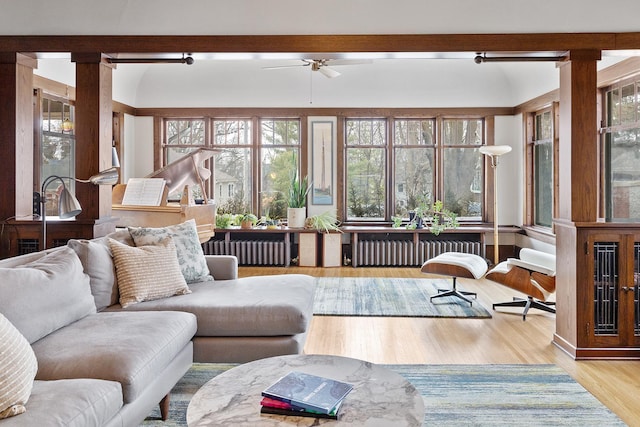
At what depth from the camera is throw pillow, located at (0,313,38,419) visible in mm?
1667

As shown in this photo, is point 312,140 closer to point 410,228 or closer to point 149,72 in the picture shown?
point 410,228

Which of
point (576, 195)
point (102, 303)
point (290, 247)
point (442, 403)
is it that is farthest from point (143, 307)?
point (290, 247)

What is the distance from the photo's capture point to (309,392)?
72.6 inches

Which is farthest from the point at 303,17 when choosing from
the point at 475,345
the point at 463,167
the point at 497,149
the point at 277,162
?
the point at 463,167

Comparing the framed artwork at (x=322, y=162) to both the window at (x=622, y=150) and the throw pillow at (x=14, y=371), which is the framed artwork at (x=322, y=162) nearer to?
the window at (x=622, y=150)

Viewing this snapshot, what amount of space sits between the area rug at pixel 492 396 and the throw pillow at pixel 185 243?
2.29 ft

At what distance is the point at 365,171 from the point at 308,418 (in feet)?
22.1

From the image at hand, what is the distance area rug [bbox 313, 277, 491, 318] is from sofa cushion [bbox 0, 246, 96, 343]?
2608 mm

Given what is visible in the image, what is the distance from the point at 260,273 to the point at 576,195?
15.0ft

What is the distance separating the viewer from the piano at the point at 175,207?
216 inches

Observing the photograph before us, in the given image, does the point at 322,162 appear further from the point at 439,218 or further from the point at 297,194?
the point at 439,218

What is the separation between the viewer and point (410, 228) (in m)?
7.70

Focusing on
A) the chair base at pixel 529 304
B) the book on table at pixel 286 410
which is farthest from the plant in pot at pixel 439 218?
the book on table at pixel 286 410

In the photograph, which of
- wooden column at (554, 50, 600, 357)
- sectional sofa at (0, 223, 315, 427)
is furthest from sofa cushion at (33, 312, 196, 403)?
wooden column at (554, 50, 600, 357)
